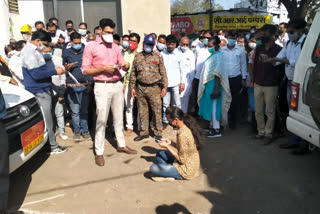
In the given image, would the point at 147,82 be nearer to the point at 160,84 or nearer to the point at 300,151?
the point at 160,84

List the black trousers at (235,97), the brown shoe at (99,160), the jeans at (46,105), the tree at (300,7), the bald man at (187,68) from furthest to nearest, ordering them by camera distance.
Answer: the tree at (300,7), the bald man at (187,68), the black trousers at (235,97), the jeans at (46,105), the brown shoe at (99,160)

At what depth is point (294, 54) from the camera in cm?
477

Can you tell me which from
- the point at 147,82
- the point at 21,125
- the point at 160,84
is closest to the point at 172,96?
the point at 160,84

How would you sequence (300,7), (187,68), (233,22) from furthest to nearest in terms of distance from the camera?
(233,22) < (300,7) < (187,68)

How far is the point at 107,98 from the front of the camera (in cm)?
442

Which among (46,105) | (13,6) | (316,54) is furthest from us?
(13,6)

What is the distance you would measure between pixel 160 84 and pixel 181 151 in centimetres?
203

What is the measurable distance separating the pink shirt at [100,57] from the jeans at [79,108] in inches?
52.6

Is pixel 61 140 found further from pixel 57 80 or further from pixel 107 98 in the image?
pixel 107 98

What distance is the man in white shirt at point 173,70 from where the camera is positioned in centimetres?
595

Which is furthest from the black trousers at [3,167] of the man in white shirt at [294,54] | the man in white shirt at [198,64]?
the man in white shirt at [198,64]

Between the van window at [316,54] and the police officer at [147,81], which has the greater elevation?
the van window at [316,54]

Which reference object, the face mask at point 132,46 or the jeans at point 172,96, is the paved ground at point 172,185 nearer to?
the jeans at point 172,96

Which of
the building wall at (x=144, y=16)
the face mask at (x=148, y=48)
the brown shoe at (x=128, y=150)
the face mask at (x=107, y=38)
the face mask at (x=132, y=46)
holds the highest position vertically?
the building wall at (x=144, y=16)
